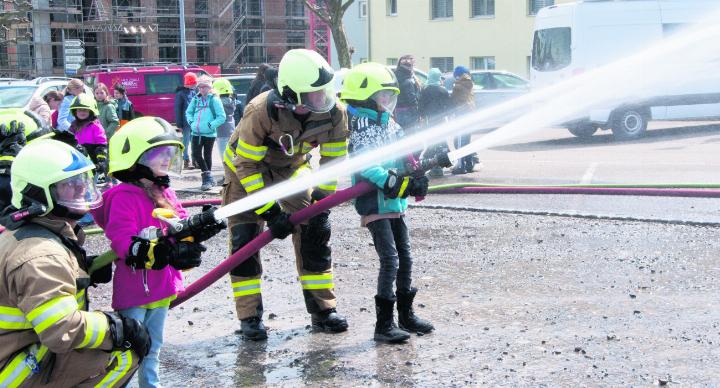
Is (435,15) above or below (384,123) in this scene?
above

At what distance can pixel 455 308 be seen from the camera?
623 centimetres

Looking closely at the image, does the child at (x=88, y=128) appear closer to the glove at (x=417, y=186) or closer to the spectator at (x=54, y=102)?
the spectator at (x=54, y=102)

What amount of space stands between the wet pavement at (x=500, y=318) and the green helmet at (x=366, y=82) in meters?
1.48

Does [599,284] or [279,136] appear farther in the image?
[599,284]

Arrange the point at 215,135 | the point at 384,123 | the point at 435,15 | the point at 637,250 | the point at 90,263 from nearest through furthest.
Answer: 1. the point at 90,263
2. the point at 384,123
3. the point at 637,250
4. the point at 215,135
5. the point at 435,15

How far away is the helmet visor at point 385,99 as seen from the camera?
5531 mm

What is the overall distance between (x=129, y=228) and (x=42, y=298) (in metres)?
0.91

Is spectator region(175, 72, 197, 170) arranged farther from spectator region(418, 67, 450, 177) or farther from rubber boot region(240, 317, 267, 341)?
rubber boot region(240, 317, 267, 341)

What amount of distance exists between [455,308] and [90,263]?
2.96 metres

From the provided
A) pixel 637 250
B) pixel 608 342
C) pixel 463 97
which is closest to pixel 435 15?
pixel 463 97

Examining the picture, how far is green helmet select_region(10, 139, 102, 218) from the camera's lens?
11.5 ft

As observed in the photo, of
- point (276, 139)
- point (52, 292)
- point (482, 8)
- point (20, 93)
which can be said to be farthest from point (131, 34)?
point (52, 292)

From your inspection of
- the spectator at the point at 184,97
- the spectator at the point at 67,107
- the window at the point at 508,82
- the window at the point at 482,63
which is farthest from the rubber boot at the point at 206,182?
the window at the point at 482,63

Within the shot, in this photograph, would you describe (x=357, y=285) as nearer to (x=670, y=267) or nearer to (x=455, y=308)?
(x=455, y=308)
